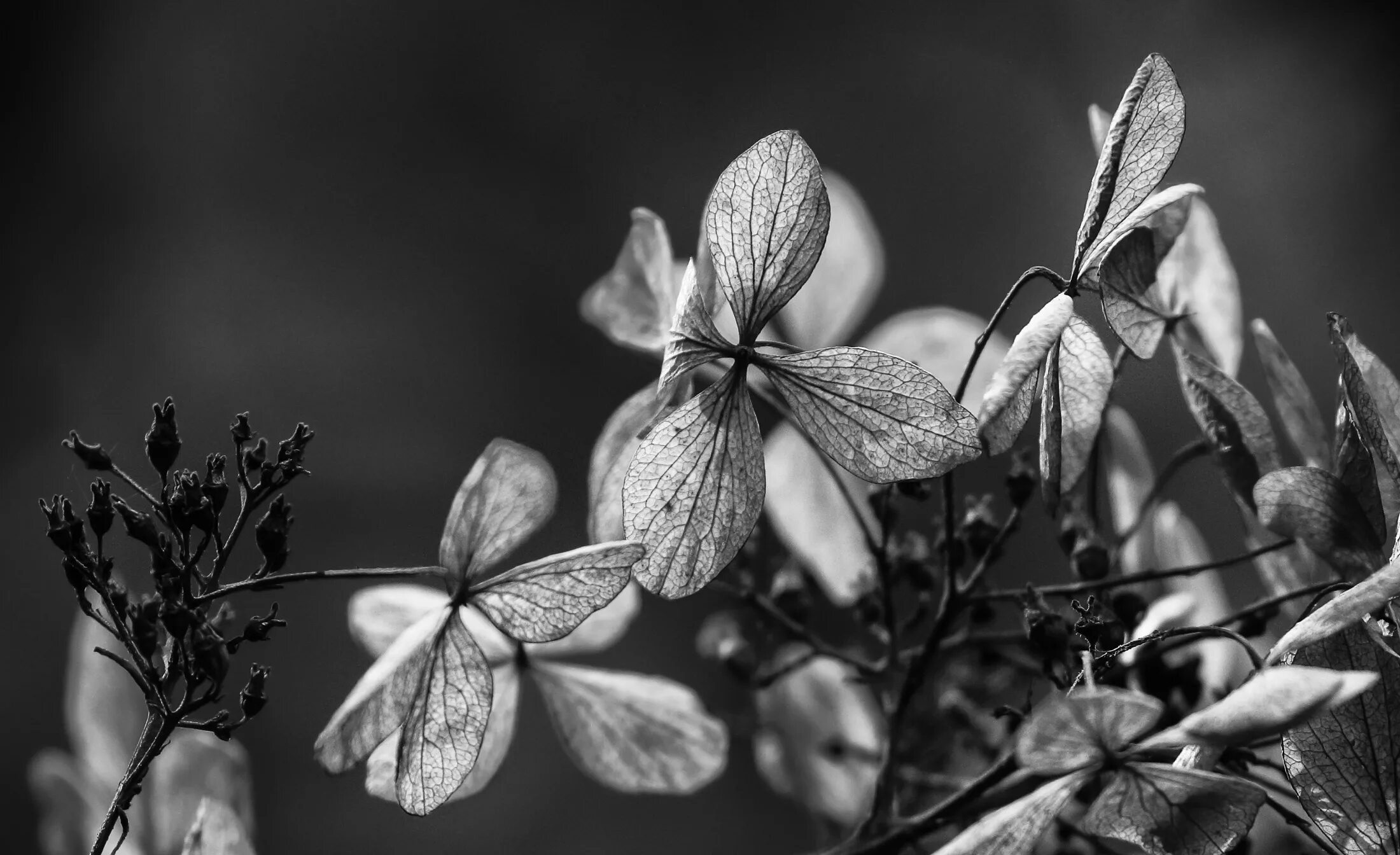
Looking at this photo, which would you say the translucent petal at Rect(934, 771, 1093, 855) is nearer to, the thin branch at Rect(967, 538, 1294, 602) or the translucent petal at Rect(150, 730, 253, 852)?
the thin branch at Rect(967, 538, 1294, 602)

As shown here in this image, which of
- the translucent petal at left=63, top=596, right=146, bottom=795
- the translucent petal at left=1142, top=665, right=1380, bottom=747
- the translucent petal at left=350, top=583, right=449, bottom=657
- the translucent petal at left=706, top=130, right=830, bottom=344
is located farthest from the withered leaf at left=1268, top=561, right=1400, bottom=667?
the translucent petal at left=63, top=596, right=146, bottom=795

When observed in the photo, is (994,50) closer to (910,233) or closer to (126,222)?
(910,233)

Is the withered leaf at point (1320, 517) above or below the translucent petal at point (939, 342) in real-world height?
below

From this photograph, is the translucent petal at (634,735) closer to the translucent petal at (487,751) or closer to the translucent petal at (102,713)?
the translucent petal at (487,751)

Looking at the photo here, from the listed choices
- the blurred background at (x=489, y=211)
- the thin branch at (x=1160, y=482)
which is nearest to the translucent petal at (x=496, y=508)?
the thin branch at (x=1160, y=482)

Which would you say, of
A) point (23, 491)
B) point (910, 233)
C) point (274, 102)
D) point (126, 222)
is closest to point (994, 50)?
point (910, 233)

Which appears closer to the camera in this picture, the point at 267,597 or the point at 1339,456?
the point at 1339,456
